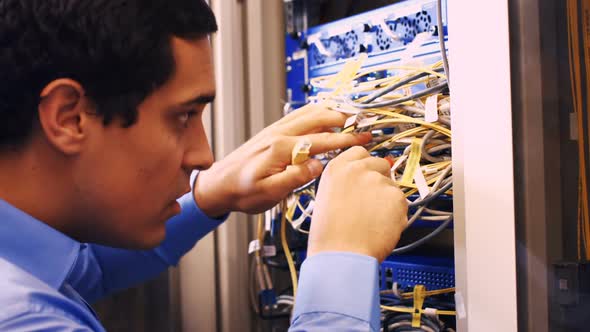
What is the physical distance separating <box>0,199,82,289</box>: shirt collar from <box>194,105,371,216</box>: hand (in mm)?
311

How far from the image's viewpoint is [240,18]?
1254mm

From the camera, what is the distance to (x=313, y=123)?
2.99 feet

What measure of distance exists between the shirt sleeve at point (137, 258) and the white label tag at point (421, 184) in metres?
0.43

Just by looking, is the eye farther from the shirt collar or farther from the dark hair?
the shirt collar

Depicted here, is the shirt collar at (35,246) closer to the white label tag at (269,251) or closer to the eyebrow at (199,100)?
the eyebrow at (199,100)

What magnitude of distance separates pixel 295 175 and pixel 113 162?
0.30m

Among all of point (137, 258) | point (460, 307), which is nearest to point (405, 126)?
point (460, 307)

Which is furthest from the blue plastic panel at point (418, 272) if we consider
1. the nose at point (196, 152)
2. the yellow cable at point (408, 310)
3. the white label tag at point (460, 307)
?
the nose at point (196, 152)

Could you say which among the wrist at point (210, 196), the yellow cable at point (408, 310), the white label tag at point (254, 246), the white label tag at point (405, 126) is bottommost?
the yellow cable at point (408, 310)

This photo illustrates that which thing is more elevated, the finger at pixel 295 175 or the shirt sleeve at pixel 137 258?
the finger at pixel 295 175

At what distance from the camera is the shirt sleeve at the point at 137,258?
41.6 inches

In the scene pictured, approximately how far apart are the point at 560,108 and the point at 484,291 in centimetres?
27

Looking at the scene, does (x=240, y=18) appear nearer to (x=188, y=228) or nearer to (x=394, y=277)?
(x=188, y=228)

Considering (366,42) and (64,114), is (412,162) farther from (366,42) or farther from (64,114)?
(64,114)
